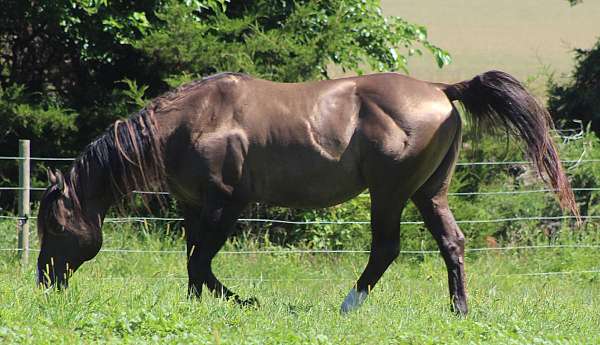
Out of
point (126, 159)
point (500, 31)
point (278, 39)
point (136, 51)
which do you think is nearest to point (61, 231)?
point (126, 159)

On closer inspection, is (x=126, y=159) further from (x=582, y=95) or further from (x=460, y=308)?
(x=582, y=95)

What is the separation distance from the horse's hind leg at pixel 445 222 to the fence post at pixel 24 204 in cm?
413

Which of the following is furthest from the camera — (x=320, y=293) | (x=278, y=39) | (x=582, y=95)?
(x=582, y=95)

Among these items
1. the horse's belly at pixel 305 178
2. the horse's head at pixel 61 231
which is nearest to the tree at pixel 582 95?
the horse's belly at pixel 305 178

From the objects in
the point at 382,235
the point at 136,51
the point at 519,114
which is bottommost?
the point at 382,235

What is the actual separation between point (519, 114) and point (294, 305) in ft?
7.01

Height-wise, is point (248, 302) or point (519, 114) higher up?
point (519, 114)

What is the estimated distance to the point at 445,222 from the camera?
6.81m

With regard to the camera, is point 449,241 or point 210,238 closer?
point 210,238

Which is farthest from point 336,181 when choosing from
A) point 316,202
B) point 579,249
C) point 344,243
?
point 579,249

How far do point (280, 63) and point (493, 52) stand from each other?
2876 cm

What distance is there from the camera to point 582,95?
12.4m

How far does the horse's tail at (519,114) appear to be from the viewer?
6.65 meters

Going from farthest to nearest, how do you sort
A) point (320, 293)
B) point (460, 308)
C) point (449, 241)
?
point (320, 293), point (449, 241), point (460, 308)
